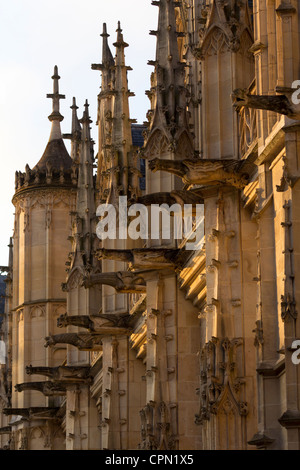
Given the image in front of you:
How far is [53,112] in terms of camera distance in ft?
222

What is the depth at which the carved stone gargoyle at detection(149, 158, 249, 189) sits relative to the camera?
101 ft

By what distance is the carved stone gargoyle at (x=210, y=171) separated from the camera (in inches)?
1207

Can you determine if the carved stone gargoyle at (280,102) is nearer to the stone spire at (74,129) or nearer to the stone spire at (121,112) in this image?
the stone spire at (121,112)

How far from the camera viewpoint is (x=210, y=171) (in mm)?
30719

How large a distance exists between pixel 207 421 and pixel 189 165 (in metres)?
5.01

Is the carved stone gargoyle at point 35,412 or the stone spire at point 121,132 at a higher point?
the stone spire at point 121,132

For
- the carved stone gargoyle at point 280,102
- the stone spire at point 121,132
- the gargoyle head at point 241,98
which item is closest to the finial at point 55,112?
the stone spire at point 121,132

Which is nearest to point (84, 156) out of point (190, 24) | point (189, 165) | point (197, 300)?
point (190, 24)

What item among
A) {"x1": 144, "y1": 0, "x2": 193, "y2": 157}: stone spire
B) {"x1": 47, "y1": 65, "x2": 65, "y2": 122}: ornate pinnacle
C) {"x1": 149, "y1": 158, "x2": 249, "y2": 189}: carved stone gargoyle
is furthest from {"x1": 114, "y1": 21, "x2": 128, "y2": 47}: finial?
{"x1": 47, "y1": 65, "x2": 65, "y2": 122}: ornate pinnacle

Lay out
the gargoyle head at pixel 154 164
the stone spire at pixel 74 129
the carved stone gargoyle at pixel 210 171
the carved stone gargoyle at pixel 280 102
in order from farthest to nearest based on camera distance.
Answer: the stone spire at pixel 74 129
the gargoyle head at pixel 154 164
the carved stone gargoyle at pixel 210 171
the carved stone gargoyle at pixel 280 102

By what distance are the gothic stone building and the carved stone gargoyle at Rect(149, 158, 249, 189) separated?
1.3 inches

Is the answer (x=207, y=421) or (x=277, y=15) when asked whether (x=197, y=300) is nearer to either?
(x=207, y=421)

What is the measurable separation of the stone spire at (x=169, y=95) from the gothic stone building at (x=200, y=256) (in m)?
0.04

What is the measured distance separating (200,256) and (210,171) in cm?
390
